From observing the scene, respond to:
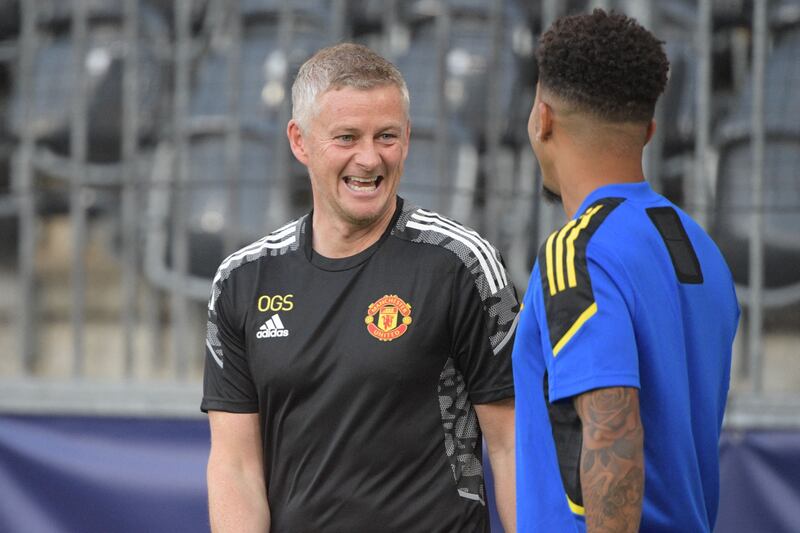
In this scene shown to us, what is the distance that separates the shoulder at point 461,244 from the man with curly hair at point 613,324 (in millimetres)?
535

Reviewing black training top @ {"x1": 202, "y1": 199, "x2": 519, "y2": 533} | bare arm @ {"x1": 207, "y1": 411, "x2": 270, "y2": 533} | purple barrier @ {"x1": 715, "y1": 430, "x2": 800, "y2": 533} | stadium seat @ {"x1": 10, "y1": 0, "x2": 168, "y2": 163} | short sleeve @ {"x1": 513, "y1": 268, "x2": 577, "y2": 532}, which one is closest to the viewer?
short sleeve @ {"x1": 513, "y1": 268, "x2": 577, "y2": 532}

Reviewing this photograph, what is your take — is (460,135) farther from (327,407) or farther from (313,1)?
(327,407)

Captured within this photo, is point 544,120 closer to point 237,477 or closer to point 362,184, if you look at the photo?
point 362,184

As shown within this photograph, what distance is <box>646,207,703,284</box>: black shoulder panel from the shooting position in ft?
6.43

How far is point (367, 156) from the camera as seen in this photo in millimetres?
2555

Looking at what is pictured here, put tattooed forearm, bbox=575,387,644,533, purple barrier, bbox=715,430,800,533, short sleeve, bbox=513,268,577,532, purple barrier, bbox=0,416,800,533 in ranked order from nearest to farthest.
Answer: tattooed forearm, bbox=575,387,644,533 → short sleeve, bbox=513,268,577,532 → purple barrier, bbox=715,430,800,533 → purple barrier, bbox=0,416,800,533

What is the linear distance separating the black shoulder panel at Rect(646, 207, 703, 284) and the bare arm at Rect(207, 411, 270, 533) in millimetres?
1138

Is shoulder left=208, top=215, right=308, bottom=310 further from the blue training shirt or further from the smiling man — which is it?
the blue training shirt

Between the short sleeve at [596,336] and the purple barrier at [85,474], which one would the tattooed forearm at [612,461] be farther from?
the purple barrier at [85,474]

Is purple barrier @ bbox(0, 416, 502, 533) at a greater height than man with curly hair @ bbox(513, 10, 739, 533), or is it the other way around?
man with curly hair @ bbox(513, 10, 739, 533)

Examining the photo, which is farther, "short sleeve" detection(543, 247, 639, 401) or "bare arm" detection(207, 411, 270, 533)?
"bare arm" detection(207, 411, 270, 533)

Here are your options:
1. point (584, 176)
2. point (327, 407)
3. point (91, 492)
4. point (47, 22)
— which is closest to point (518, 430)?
point (584, 176)

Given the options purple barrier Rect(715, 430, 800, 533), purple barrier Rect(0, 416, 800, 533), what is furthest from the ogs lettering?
purple barrier Rect(715, 430, 800, 533)

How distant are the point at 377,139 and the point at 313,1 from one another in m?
1.98
